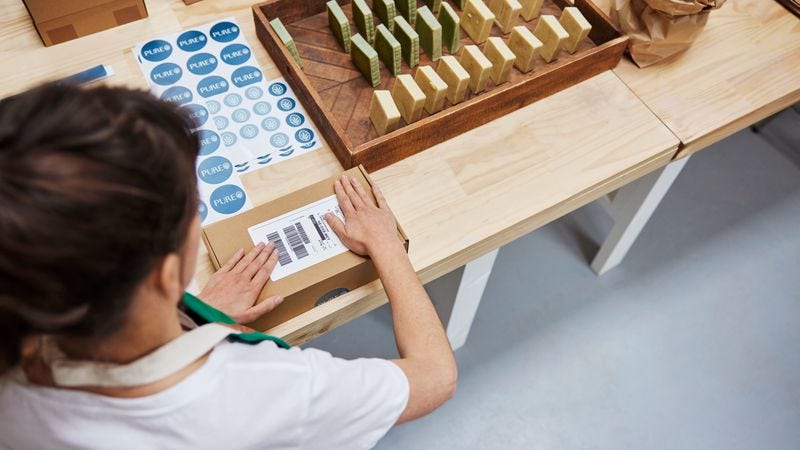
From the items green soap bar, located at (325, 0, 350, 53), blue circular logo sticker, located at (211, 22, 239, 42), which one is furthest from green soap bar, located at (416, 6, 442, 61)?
blue circular logo sticker, located at (211, 22, 239, 42)

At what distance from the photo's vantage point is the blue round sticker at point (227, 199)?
1.01 m

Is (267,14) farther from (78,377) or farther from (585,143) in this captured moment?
(78,377)

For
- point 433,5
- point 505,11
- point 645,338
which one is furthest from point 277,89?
point 645,338

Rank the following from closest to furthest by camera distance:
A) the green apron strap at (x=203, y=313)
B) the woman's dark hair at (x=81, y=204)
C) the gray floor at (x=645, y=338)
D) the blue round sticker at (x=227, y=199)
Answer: the woman's dark hair at (x=81, y=204) → the green apron strap at (x=203, y=313) → the blue round sticker at (x=227, y=199) → the gray floor at (x=645, y=338)

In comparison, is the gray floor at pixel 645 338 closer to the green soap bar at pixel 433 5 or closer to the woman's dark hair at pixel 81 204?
the green soap bar at pixel 433 5

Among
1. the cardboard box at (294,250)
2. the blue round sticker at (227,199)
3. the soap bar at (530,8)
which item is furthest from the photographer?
the soap bar at (530,8)

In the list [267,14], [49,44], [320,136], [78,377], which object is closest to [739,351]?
[320,136]

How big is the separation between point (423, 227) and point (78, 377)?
1.84ft

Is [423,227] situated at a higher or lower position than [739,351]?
higher

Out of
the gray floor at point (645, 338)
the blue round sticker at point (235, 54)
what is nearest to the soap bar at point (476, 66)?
the blue round sticker at point (235, 54)

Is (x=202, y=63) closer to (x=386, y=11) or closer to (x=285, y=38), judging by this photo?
(x=285, y=38)

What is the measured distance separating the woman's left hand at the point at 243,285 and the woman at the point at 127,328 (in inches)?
2.8

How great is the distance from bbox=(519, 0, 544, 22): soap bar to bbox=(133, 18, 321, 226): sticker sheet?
49 cm

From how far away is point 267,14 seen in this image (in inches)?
46.3
